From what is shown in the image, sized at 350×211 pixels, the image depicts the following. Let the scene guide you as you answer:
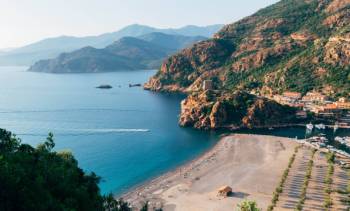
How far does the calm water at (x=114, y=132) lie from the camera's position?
272 feet

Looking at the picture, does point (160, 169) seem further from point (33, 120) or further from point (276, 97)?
point (276, 97)

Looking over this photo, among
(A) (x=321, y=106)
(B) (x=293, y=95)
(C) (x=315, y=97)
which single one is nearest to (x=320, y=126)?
(A) (x=321, y=106)

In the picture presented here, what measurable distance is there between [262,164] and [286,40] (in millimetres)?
115382

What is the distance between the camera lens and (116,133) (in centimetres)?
10969

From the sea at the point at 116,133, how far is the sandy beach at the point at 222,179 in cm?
438

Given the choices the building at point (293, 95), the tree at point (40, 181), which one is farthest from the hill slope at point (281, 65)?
the tree at point (40, 181)

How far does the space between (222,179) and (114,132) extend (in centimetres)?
4524

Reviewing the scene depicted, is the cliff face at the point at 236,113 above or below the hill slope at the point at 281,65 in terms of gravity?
below

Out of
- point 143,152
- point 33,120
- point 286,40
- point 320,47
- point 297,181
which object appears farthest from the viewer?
point 286,40

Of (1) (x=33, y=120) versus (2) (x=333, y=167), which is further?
(1) (x=33, y=120)

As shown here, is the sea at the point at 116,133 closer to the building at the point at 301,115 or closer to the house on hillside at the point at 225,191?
the building at the point at 301,115

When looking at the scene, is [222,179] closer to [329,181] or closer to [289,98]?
[329,181]

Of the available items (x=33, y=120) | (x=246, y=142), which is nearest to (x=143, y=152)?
(x=246, y=142)

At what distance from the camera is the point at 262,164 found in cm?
8069
